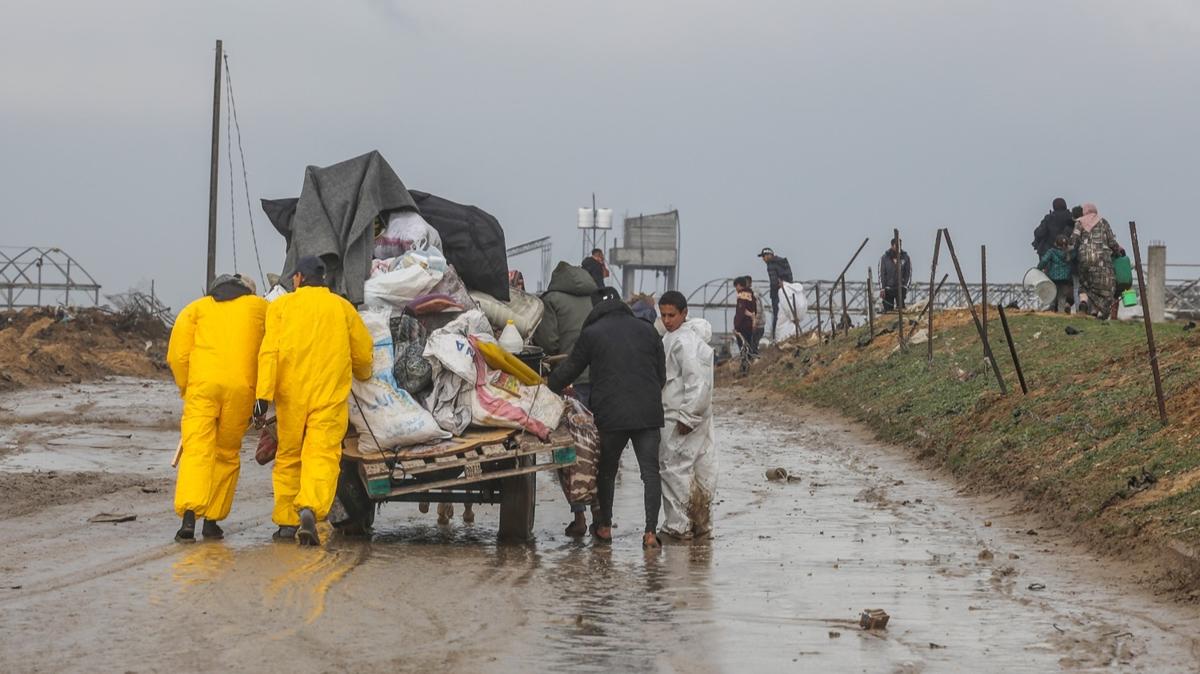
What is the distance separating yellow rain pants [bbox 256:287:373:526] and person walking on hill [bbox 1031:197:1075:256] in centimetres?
1702

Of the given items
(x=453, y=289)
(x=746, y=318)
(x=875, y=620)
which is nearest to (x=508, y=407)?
(x=453, y=289)

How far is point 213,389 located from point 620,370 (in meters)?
2.69

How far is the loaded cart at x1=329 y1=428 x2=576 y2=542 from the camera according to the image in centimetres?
1106

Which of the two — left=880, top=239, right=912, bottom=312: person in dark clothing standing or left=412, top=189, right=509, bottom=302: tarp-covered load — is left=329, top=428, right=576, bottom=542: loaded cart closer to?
left=412, top=189, right=509, bottom=302: tarp-covered load

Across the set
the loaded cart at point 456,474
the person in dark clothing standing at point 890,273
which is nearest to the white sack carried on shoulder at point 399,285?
the loaded cart at point 456,474

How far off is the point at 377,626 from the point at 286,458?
3365mm

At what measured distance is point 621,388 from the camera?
11883 millimetres

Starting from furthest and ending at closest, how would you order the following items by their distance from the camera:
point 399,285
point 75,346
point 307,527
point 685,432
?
point 75,346, point 685,432, point 399,285, point 307,527

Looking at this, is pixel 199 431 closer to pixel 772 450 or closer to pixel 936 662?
pixel 936 662

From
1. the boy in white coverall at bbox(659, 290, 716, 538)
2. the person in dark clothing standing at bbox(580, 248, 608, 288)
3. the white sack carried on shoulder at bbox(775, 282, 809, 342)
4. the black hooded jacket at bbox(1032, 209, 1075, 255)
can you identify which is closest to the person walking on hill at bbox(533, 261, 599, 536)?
the boy in white coverall at bbox(659, 290, 716, 538)

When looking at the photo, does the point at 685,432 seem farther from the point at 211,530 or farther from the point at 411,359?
the point at 211,530

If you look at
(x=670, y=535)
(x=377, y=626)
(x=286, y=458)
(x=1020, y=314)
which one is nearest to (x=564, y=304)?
(x=670, y=535)

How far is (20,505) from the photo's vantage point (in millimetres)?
13602

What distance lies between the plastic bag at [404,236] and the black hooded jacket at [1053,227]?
15.9 meters
